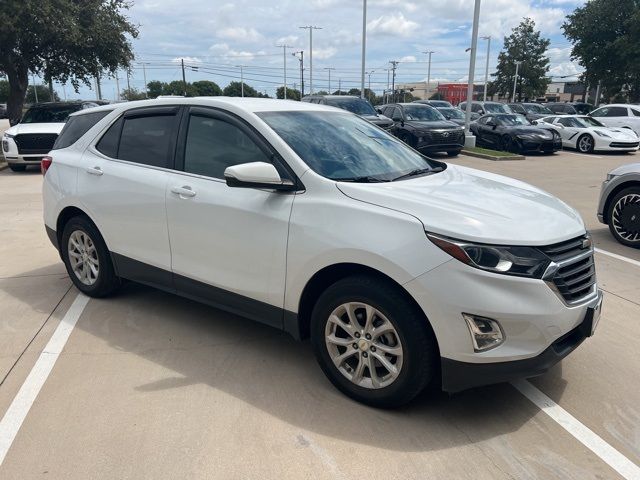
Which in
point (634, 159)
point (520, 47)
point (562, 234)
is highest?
point (520, 47)

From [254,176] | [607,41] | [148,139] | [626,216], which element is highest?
[607,41]

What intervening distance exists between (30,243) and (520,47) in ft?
208

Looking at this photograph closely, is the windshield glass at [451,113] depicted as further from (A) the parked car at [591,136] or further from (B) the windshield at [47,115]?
(B) the windshield at [47,115]

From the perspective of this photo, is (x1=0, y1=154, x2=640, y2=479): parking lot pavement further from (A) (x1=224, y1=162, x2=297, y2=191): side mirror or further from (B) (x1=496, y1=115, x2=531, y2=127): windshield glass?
(B) (x1=496, y1=115, x2=531, y2=127): windshield glass

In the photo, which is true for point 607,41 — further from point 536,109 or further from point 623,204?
point 623,204

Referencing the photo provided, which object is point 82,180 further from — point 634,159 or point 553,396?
point 634,159

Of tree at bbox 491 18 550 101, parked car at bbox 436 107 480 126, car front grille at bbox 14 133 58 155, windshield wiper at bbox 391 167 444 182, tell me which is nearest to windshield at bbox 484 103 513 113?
parked car at bbox 436 107 480 126

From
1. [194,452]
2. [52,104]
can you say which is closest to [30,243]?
[194,452]

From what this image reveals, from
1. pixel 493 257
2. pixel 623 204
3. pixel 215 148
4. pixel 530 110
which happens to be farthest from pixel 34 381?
pixel 530 110

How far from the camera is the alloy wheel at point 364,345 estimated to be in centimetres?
299

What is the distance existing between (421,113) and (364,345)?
1547 cm

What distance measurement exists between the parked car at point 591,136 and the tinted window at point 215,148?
18.0 m

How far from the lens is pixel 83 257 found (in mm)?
4910

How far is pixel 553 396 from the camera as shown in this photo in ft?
10.9
